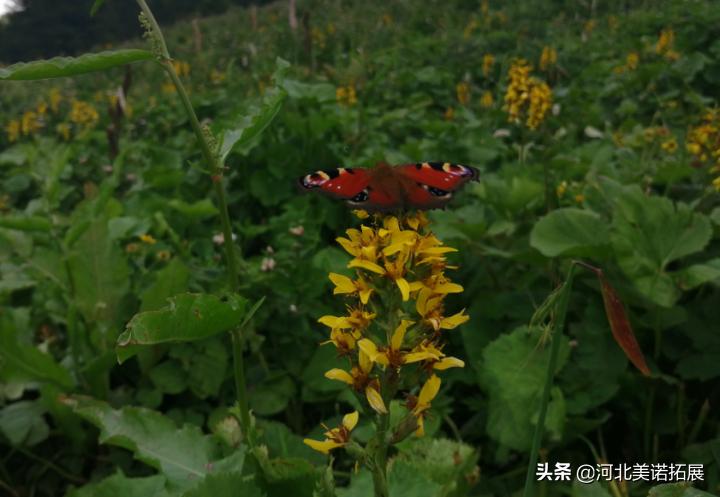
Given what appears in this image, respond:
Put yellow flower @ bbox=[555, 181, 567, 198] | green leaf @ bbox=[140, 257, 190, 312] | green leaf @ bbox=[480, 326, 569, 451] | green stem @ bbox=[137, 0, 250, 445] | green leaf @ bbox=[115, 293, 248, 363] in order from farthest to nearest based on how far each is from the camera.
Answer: yellow flower @ bbox=[555, 181, 567, 198] < green leaf @ bbox=[140, 257, 190, 312] < green leaf @ bbox=[480, 326, 569, 451] < green stem @ bbox=[137, 0, 250, 445] < green leaf @ bbox=[115, 293, 248, 363]

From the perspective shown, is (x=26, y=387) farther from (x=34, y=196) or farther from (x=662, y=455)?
(x=34, y=196)

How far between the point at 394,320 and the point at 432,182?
28 centimetres

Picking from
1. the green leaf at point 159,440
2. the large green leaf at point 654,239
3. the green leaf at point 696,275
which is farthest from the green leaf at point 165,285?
the green leaf at point 696,275

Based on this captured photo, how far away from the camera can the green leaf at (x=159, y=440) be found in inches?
60.3

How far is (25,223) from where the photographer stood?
246 cm

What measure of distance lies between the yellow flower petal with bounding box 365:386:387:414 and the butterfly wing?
297 mm

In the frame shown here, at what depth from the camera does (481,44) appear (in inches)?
304

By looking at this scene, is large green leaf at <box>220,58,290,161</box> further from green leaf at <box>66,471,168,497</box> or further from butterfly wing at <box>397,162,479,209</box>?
green leaf at <box>66,471,168,497</box>

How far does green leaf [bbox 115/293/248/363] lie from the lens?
1.11m

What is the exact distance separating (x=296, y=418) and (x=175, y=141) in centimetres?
246

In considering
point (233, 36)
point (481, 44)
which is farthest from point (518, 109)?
point (233, 36)

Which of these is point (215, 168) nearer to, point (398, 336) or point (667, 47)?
point (398, 336)

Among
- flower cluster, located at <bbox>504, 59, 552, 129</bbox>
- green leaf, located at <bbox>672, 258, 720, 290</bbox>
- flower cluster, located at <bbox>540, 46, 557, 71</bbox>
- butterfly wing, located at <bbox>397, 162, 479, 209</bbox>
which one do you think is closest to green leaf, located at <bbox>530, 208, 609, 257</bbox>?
green leaf, located at <bbox>672, 258, 720, 290</bbox>

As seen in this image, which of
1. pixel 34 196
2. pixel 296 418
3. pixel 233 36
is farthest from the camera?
pixel 233 36
